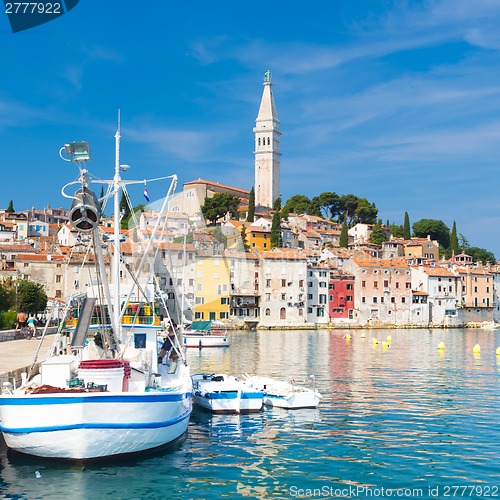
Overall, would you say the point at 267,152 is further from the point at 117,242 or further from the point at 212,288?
the point at 117,242

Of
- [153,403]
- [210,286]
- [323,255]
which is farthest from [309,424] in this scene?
[323,255]

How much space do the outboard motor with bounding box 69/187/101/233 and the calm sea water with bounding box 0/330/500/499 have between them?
432 cm

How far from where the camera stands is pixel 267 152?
448 ft

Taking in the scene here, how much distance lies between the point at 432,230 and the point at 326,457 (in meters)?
114

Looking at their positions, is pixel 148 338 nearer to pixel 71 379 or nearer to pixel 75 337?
pixel 75 337

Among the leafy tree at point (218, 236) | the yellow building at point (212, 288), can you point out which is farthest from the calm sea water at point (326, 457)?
the leafy tree at point (218, 236)

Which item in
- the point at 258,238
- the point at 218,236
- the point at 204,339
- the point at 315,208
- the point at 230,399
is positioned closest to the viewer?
the point at 230,399

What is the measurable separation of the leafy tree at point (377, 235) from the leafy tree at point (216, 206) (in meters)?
23.4

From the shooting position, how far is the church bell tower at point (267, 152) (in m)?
135

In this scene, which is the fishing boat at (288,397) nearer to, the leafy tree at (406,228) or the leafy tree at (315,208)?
the leafy tree at (406,228)

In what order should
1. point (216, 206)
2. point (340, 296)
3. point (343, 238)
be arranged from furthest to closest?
1. point (216, 206)
2. point (343, 238)
3. point (340, 296)

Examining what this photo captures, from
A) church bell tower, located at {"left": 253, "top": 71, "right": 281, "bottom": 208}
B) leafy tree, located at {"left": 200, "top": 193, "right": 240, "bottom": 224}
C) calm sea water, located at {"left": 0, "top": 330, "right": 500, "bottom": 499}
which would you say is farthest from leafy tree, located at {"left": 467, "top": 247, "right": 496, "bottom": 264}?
calm sea water, located at {"left": 0, "top": 330, "right": 500, "bottom": 499}

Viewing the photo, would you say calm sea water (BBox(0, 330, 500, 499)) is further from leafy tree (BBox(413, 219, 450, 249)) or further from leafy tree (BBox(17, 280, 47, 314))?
leafy tree (BBox(413, 219, 450, 249))

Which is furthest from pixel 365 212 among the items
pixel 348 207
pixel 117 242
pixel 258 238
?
pixel 117 242
